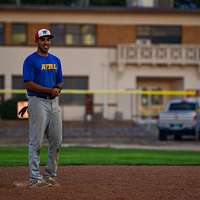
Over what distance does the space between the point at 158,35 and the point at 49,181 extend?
Result: 42.3 metres

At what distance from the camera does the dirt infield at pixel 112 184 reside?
1070 centimetres

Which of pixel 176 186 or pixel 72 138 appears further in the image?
pixel 72 138

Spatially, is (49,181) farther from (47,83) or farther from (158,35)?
(158,35)

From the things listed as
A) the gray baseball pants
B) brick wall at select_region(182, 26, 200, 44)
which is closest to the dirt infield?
the gray baseball pants

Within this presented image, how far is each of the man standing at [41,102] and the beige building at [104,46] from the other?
39.4 m

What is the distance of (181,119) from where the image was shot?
3519 cm

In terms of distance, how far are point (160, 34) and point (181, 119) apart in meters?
19.2

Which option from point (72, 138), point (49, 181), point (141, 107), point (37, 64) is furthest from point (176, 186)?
point (141, 107)

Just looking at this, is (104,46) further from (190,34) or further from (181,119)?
(181,119)

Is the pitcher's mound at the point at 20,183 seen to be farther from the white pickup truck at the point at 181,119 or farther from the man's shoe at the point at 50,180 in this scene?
the white pickup truck at the point at 181,119

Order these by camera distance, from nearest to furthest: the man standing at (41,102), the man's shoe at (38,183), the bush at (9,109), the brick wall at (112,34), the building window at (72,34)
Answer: the man's shoe at (38,183)
the man standing at (41,102)
the bush at (9,109)
the building window at (72,34)
the brick wall at (112,34)

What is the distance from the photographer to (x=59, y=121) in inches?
475

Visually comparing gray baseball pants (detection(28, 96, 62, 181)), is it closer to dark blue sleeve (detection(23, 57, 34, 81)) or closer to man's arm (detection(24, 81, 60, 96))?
man's arm (detection(24, 81, 60, 96))

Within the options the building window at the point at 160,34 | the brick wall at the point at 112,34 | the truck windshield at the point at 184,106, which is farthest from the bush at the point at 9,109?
the truck windshield at the point at 184,106
